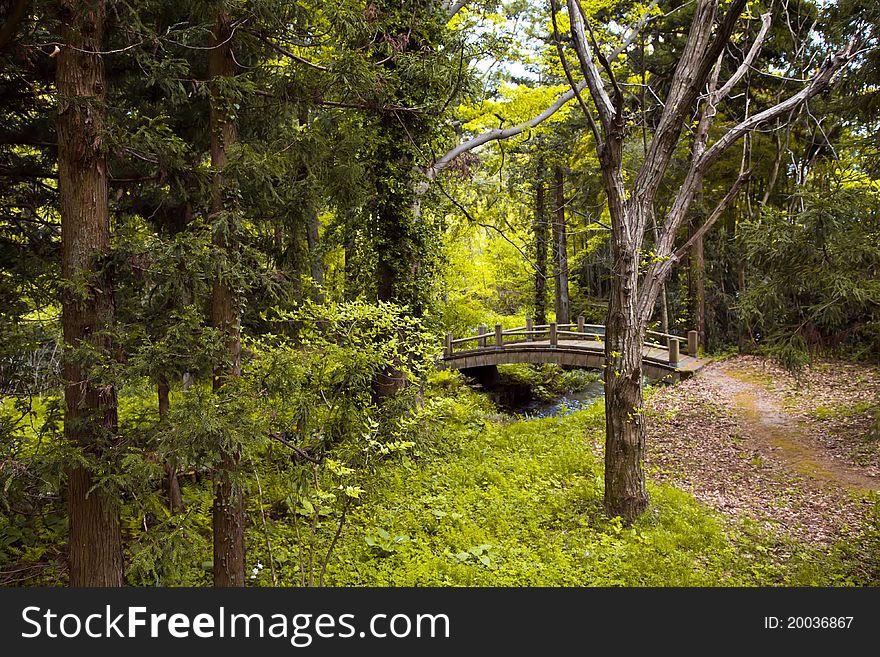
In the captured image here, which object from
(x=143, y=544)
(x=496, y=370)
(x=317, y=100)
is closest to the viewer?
(x=143, y=544)

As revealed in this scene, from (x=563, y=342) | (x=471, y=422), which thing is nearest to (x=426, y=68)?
(x=471, y=422)

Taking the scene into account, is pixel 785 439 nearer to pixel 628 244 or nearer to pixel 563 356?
pixel 628 244

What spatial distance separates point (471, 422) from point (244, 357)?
796 cm

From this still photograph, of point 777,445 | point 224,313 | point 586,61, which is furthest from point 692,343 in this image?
point 224,313

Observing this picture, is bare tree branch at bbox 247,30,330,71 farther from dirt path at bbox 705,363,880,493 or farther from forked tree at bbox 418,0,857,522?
dirt path at bbox 705,363,880,493

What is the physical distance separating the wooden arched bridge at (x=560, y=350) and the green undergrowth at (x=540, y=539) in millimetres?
6539

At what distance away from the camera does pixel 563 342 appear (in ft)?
60.4

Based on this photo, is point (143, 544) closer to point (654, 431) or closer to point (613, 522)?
point (613, 522)

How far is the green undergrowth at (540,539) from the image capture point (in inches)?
255

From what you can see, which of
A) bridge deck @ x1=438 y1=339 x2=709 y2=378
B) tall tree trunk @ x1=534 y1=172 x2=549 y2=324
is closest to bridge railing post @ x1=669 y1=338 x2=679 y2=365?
bridge deck @ x1=438 y1=339 x2=709 y2=378

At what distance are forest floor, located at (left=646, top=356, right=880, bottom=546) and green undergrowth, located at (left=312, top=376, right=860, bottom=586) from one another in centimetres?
72

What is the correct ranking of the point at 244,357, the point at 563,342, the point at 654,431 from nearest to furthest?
the point at 244,357
the point at 654,431
the point at 563,342

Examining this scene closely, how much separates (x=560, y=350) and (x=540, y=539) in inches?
404

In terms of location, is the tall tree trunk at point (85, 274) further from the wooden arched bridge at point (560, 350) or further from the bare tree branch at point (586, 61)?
the wooden arched bridge at point (560, 350)
